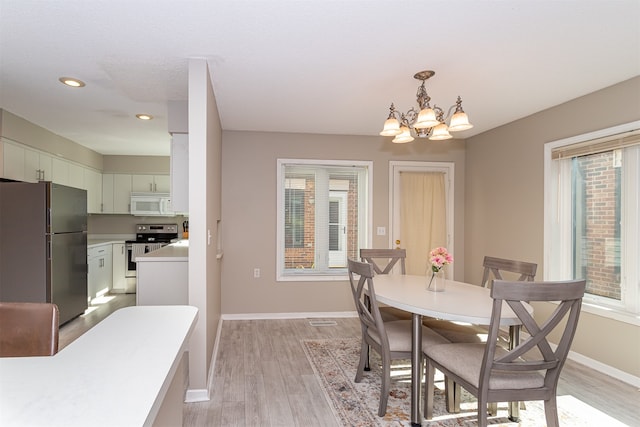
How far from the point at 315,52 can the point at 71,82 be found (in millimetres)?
2081

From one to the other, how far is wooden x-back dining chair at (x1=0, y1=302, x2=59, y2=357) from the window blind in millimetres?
3751

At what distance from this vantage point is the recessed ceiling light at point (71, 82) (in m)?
2.89

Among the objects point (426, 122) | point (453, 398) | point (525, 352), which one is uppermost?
point (426, 122)

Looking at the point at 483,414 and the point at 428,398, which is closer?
the point at 483,414

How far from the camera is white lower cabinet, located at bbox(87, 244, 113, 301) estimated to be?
5078mm

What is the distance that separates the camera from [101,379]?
0.81 metres

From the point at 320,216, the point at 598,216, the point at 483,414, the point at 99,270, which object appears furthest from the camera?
the point at 99,270

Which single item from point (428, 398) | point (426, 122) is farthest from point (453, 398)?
point (426, 122)

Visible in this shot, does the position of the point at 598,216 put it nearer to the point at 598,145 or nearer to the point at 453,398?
the point at 598,145

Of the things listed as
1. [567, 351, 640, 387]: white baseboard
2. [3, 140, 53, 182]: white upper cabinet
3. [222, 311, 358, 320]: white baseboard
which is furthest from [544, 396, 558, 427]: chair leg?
[3, 140, 53, 182]: white upper cabinet

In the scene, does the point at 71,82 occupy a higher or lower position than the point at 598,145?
higher

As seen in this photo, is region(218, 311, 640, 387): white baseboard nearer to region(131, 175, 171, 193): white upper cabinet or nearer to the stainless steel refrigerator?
the stainless steel refrigerator

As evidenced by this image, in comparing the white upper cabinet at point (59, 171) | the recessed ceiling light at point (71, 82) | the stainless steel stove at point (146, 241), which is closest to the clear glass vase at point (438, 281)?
the recessed ceiling light at point (71, 82)

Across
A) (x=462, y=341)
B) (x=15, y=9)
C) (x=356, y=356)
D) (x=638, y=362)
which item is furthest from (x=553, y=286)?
(x=15, y=9)
